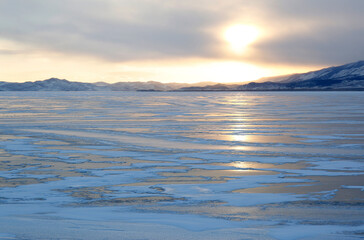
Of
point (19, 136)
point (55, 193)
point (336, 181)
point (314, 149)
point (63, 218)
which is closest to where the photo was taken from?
point (63, 218)

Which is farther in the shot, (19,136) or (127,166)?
(19,136)

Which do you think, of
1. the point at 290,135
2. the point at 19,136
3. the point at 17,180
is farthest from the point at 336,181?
the point at 19,136

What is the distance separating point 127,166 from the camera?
879 centimetres

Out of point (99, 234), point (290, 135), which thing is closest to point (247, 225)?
point (99, 234)

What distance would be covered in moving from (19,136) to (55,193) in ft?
26.2

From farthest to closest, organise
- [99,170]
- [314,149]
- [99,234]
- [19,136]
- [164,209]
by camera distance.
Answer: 1. [19,136]
2. [314,149]
3. [99,170]
4. [164,209]
5. [99,234]

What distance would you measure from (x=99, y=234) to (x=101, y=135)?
9.39 metres

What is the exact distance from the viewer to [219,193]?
259 inches

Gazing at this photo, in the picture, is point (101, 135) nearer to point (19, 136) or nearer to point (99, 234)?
point (19, 136)

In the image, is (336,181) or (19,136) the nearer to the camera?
(336,181)

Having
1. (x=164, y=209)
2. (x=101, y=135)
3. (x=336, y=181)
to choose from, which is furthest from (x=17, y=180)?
(x=101, y=135)

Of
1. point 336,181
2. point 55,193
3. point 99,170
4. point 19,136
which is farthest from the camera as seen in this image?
point 19,136

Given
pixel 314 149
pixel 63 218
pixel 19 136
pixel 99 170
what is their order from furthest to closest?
1. pixel 19 136
2. pixel 314 149
3. pixel 99 170
4. pixel 63 218

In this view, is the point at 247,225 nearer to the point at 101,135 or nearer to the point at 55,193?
the point at 55,193
